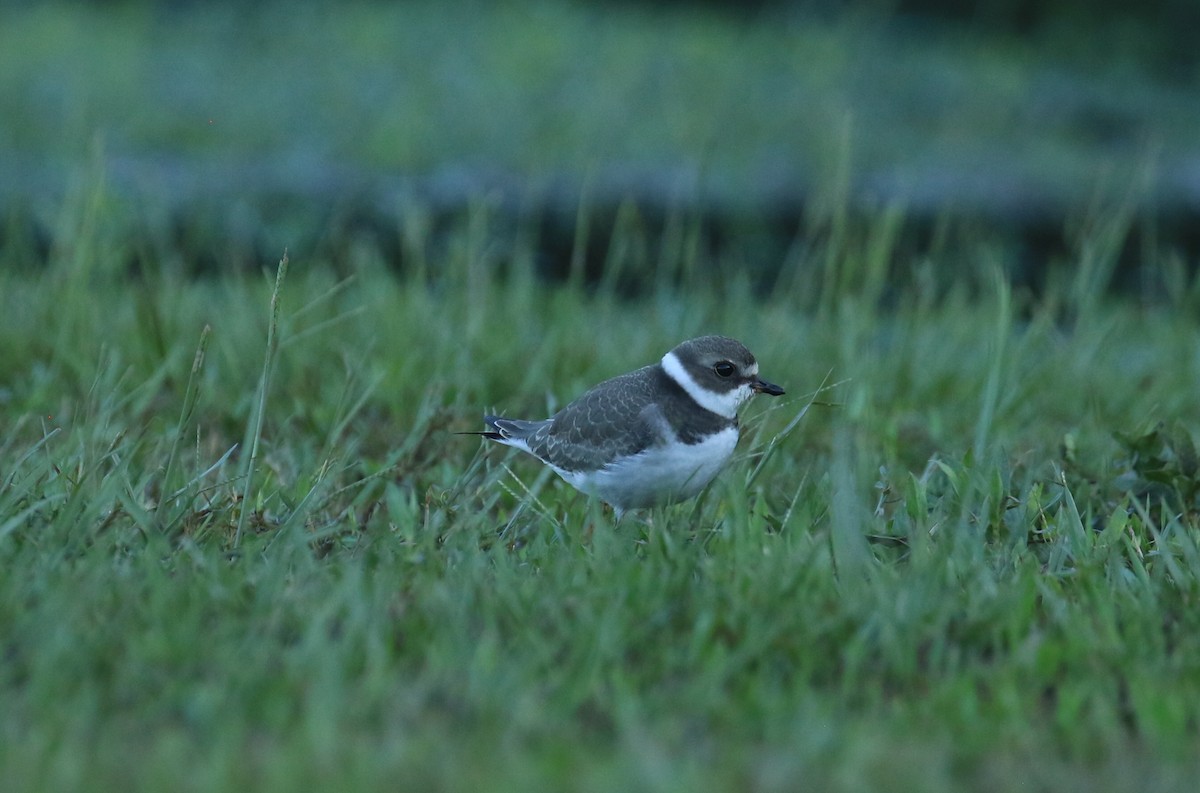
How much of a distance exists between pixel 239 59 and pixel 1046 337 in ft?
31.0

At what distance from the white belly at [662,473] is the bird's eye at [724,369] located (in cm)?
18

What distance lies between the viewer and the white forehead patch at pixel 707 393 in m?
4.10

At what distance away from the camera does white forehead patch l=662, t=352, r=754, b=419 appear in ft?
13.4

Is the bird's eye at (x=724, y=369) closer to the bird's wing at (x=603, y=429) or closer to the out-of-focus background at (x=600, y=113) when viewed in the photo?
the bird's wing at (x=603, y=429)

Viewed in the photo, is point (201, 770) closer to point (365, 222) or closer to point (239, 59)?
point (365, 222)

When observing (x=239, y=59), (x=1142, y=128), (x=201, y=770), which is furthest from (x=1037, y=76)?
(x=201, y=770)

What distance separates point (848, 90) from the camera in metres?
14.1

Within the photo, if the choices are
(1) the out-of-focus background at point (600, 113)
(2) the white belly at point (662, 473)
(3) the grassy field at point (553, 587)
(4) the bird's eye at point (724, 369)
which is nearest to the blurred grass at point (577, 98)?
(1) the out-of-focus background at point (600, 113)

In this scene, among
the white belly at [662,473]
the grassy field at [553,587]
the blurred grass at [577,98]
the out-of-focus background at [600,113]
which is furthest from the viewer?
the blurred grass at [577,98]

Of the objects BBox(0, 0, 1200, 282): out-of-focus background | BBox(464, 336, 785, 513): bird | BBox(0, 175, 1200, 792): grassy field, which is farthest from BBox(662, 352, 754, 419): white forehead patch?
BBox(0, 0, 1200, 282): out-of-focus background

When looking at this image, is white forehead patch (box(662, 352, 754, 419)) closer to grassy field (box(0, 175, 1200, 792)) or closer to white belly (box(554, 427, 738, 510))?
white belly (box(554, 427, 738, 510))

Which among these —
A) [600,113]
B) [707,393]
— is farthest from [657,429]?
[600,113]

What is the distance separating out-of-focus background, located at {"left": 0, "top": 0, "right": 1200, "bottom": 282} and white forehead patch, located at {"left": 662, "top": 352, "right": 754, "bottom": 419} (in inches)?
158

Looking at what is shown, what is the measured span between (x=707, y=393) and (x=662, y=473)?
32 centimetres
